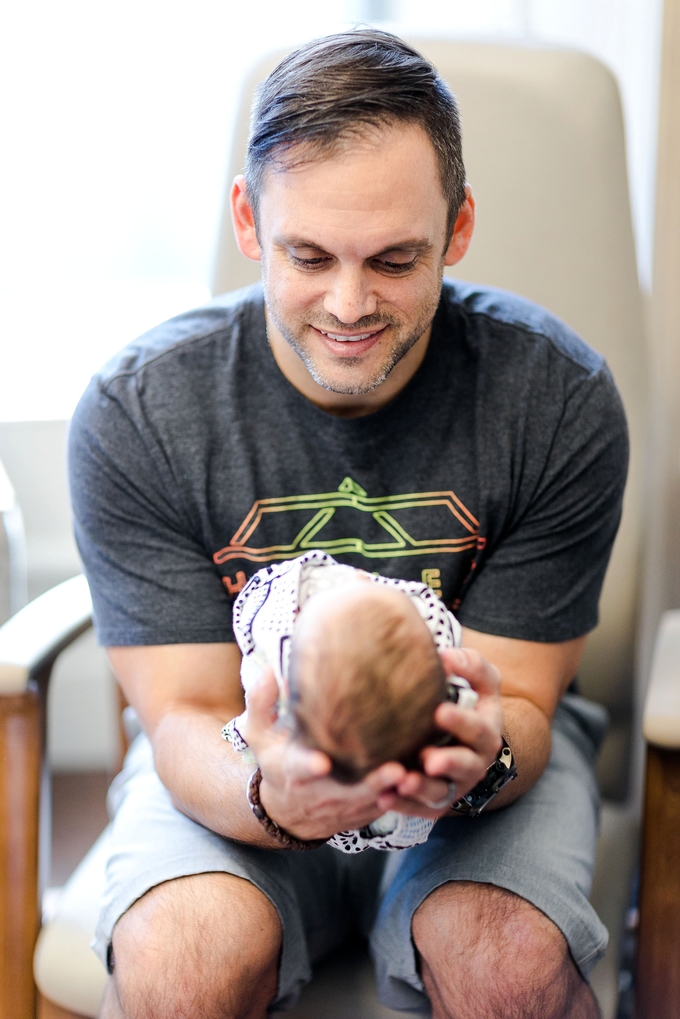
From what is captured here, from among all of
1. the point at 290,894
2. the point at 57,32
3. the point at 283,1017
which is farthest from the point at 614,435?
the point at 57,32

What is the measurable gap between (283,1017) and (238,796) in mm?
242

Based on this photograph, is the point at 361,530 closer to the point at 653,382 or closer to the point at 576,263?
the point at 576,263

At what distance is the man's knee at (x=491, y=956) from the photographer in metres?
0.98

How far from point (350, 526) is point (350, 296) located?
0.94 ft

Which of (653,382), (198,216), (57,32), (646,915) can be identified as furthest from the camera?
(198,216)

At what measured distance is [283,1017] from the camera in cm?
107

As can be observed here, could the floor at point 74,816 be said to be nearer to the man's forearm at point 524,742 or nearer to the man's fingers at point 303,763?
the man's forearm at point 524,742

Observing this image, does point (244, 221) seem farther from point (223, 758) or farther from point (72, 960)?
point (72, 960)

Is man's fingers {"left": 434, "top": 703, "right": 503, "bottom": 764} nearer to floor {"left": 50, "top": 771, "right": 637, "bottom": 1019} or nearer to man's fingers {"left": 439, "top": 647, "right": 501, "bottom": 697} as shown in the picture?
man's fingers {"left": 439, "top": 647, "right": 501, "bottom": 697}

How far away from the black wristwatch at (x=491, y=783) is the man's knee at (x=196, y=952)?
0.22m

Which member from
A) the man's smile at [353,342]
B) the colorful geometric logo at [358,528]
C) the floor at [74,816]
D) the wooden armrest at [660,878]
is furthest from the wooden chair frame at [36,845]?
the floor at [74,816]

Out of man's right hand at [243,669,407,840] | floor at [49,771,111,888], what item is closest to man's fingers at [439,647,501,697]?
man's right hand at [243,669,407,840]

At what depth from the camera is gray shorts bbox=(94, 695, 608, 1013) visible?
41.1 inches

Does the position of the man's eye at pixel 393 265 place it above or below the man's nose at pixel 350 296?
above
